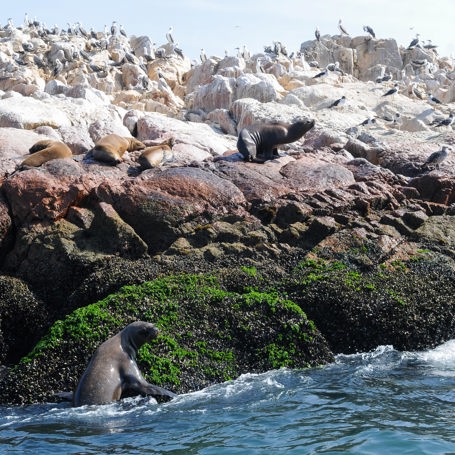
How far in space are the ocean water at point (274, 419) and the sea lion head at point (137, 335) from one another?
0.63 metres

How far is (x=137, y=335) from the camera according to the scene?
816cm

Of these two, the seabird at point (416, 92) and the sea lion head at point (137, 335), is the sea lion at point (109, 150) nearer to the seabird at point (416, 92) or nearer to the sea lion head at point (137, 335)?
the sea lion head at point (137, 335)

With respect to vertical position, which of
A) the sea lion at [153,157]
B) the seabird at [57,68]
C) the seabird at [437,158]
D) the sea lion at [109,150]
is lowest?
the seabird at [437,158]

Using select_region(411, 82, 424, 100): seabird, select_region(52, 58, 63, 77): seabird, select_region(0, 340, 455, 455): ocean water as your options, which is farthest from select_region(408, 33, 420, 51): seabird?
select_region(0, 340, 455, 455): ocean water

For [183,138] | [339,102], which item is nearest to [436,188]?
[183,138]

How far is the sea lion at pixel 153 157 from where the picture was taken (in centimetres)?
1341

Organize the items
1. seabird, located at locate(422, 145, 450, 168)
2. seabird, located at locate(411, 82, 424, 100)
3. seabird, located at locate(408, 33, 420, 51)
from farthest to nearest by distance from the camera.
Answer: seabird, located at locate(408, 33, 420, 51), seabird, located at locate(411, 82, 424, 100), seabird, located at locate(422, 145, 450, 168)

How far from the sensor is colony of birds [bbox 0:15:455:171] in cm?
3094

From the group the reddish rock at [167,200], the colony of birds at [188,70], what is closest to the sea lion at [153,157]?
the reddish rock at [167,200]

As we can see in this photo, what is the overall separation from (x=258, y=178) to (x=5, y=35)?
42.8m

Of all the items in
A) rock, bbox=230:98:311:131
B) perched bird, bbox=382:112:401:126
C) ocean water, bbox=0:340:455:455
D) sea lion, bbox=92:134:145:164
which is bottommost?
ocean water, bbox=0:340:455:455

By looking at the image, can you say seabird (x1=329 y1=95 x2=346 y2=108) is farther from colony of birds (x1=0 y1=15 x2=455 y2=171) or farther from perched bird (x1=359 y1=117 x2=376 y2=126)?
perched bird (x1=359 y1=117 x2=376 y2=126)

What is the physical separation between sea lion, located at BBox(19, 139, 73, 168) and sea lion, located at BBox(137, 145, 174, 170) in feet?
4.62

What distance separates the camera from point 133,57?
144 feet
